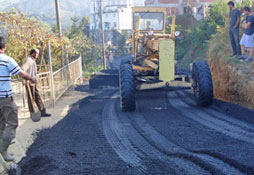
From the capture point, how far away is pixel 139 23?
10.2 metres

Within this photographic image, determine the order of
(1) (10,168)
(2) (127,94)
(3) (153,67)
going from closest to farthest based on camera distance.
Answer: (1) (10,168), (2) (127,94), (3) (153,67)

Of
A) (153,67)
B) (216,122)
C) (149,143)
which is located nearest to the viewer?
(149,143)

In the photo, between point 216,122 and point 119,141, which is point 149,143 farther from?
point 216,122

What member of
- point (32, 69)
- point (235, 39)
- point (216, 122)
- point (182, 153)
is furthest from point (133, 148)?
point (235, 39)

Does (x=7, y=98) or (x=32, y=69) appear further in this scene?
(x=32, y=69)

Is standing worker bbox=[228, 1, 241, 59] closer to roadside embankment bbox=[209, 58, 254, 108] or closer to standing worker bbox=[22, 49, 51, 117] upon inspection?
roadside embankment bbox=[209, 58, 254, 108]

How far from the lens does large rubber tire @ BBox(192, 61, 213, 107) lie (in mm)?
7770

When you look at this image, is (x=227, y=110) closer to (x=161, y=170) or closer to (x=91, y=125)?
(x=91, y=125)

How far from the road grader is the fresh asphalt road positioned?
52 cm

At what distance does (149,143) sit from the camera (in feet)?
16.8

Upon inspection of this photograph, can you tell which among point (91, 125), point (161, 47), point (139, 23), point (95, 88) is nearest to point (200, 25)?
point (95, 88)

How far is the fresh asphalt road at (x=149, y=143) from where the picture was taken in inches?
157

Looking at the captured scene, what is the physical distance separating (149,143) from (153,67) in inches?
177

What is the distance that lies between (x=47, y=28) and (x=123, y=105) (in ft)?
14.8
